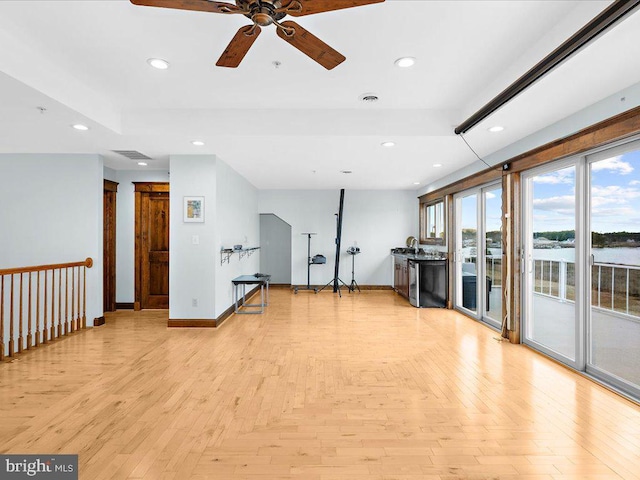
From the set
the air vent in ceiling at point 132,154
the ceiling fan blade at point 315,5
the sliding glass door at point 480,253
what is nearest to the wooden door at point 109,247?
the air vent in ceiling at point 132,154

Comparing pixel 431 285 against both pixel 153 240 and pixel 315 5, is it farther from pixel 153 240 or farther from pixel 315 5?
pixel 315 5

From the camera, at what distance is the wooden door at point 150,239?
604 cm

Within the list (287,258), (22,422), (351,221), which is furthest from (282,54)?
(287,258)

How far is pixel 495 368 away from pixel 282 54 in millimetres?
3533

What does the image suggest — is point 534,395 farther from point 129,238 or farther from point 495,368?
point 129,238

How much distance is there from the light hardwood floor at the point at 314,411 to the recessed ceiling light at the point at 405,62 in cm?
277

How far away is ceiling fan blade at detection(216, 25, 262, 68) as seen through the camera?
6.31 feet

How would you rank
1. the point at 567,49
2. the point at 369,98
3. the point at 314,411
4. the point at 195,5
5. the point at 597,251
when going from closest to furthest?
the point at 195,5 → the point at 567,49 → the point at 314,411 → the point at 597,251 → the point at 369,98

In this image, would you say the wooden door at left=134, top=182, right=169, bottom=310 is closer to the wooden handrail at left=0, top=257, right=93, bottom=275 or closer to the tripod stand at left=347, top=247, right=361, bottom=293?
the wooden handrail at left=0, top=257, right=93, bottom=275

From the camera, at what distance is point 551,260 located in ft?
13.2

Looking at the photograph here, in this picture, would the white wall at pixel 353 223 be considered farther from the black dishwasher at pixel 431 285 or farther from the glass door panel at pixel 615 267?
the glass door panel at pixel 615 267

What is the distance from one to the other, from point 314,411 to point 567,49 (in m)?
3.00

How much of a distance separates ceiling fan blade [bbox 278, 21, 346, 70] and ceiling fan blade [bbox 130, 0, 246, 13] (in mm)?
251

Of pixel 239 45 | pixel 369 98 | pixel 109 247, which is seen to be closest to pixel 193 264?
pixel 109 247
